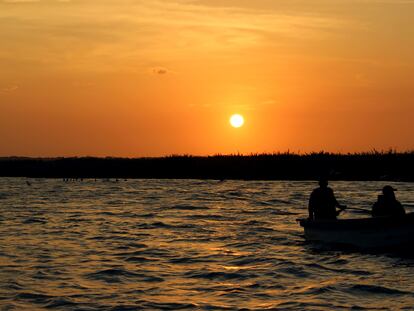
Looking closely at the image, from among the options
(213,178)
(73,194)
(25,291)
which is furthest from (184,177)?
(25,291)

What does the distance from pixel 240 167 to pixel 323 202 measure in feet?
183

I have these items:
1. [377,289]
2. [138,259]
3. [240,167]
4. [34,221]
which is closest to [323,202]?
[138,259]

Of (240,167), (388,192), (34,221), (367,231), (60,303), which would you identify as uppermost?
(240,167)

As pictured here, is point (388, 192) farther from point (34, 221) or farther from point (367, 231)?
point (34, 221)

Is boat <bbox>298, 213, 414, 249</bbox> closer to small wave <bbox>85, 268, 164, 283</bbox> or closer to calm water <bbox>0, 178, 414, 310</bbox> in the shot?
calm water <bbox>0, 178, 414, 310</bbox>

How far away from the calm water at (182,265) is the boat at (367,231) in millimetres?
499

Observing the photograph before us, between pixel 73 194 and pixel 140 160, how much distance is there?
35.0 meters

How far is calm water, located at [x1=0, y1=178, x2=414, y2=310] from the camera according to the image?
16031 mm

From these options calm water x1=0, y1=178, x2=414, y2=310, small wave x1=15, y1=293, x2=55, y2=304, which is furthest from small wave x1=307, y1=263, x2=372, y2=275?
small wave x1=15, y1=293, x2=55, y2=304

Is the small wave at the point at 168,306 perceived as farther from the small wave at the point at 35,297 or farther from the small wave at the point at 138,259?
the small wave at the point at 138,259

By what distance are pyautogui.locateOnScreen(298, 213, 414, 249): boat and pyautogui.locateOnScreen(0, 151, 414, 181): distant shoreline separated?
144ft

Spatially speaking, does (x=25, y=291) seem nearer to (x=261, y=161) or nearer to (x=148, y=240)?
(x=148, y=240)

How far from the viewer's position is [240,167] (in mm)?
80375

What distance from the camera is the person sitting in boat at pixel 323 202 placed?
2464 cm
